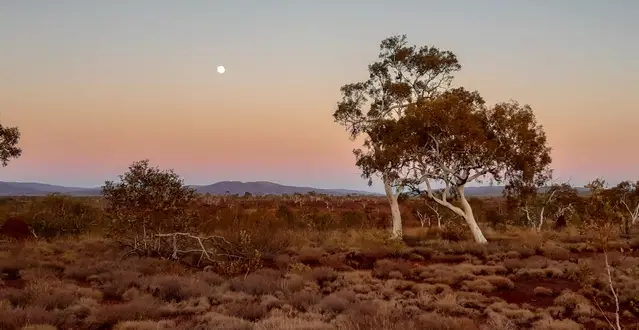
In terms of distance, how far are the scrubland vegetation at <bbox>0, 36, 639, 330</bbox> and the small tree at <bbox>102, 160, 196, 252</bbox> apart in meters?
0.05

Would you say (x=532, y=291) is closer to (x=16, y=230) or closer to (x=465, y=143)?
(x=465, y=143)

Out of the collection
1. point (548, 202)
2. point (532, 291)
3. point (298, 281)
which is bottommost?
point (532, 291)

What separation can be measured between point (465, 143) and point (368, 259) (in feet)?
25.1

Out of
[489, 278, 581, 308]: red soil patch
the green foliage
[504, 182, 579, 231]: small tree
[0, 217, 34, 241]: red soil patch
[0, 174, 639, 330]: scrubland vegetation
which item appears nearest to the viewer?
[0, 174, 639, 330]: scrubland vegetation

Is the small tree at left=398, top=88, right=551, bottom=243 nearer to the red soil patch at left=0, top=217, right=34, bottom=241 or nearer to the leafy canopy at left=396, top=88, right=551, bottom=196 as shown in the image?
the leafy canopy at left=396, top=88, right=551, bottom=196

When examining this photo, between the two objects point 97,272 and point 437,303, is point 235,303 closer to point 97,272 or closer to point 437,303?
point 437,303

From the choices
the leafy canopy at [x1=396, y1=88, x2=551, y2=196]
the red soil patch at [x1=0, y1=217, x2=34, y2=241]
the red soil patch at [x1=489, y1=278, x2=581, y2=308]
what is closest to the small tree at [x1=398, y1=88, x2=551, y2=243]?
the leafy canopy at [x1=396, y1=88, x2=551, y2=196]

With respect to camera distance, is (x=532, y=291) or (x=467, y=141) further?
(x=467, y=141)

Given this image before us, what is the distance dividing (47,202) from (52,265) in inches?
774

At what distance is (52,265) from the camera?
17.5 metres

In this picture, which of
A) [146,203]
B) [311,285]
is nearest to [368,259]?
[311,285]

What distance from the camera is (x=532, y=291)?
1537 centimetres

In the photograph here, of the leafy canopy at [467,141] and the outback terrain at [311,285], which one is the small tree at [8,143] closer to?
the outback terrain at [311,285]

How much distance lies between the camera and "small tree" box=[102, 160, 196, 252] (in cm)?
1906
